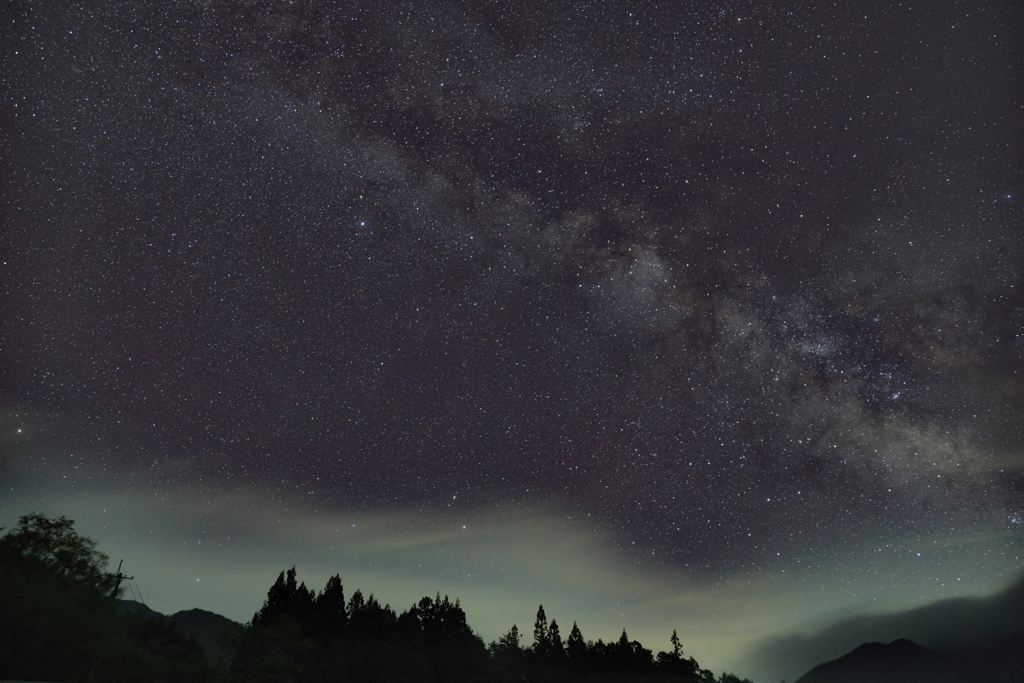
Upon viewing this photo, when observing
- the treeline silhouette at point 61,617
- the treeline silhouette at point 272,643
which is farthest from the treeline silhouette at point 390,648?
the treeline silhouette at point 61,617

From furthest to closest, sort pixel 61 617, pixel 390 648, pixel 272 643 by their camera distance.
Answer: pixel 390 648 → pixel 272 643 → pixel 61 617

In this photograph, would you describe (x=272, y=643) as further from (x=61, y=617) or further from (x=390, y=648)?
(x=61, y=617)

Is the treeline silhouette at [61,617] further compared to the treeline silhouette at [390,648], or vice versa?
the treeline silhouette at [390,648]

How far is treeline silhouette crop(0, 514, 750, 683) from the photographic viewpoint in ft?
110

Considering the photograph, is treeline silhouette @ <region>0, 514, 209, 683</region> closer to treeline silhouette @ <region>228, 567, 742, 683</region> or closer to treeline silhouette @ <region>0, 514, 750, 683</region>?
treeline silhouette @ <region>0, 514, 750, 683</region>

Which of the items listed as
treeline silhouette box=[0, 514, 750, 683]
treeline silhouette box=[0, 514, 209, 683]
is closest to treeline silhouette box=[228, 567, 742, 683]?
treeline silhouette box=[0, 514, 750, 683]

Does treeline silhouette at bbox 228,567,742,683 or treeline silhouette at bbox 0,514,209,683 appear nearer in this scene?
treeline silhouette at bbox 0,514,209,683

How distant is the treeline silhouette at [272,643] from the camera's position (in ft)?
110

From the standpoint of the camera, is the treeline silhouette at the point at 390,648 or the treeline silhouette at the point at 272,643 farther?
the treeline silhouette at the point at 390,648

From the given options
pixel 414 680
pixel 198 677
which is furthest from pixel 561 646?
pixel 198 677

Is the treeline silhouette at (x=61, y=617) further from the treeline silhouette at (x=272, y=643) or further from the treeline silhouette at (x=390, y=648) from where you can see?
the treeline silhouette at (x=390, y=648)

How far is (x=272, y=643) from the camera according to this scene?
56438 millimetres

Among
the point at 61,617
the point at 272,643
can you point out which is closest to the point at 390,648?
the point at 272,643

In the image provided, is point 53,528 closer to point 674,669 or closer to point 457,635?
point 457,635
